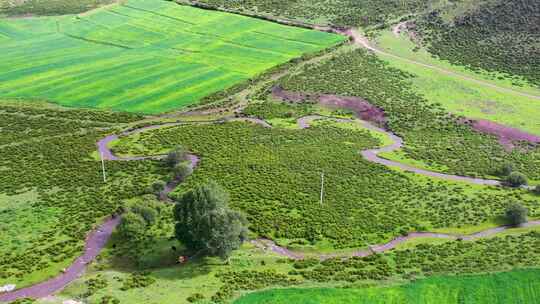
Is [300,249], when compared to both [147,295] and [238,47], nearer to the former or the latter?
[147,295]

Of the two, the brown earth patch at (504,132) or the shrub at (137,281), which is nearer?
the shrub at (137,281)

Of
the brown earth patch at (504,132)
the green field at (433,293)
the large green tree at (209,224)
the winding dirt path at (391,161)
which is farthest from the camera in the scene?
the brown earth patch at (504,132)

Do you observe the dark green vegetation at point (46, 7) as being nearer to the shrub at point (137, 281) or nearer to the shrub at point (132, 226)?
the shrub at point (132, 226)

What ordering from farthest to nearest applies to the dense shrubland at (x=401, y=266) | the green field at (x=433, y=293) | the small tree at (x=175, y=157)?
the small tree at (x=175, y=157) → the dense shrubland at (x=401, y=266) → the green field at (x=433, y=293)

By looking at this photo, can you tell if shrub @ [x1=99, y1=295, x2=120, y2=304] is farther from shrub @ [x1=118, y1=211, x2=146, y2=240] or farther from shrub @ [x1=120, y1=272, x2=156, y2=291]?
shrub @ [x1=118, y1=211, x2=146, y2=240]

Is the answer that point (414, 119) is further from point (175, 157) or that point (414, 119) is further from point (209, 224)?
point (209, 224)

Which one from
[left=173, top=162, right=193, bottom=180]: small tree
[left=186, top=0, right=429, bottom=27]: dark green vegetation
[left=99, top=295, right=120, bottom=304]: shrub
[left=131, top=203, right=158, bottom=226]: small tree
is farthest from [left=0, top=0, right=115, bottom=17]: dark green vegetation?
[left=99, top=295, right=120, bottom=304]: shrub

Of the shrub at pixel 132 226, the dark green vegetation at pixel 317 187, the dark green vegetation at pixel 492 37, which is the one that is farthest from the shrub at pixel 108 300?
the dark green vegetation at pixel 492 37
